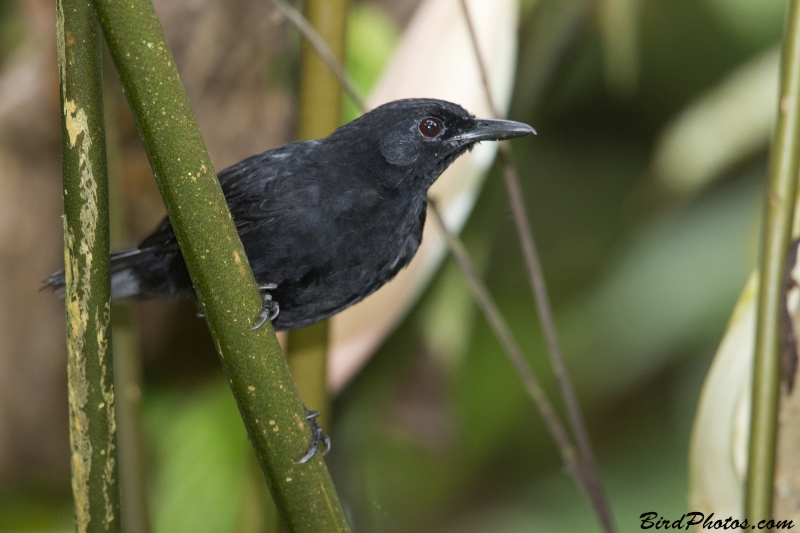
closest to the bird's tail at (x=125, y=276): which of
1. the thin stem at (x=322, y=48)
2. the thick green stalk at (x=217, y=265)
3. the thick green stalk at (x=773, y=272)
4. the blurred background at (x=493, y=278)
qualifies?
the blurred background at (x=493, y=278)

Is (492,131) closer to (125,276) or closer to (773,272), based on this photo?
(773,272)

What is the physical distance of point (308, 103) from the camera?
81.0 inches

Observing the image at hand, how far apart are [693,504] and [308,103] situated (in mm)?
1342

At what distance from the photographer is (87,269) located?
3.96ft

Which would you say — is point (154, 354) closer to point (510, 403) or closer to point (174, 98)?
point (510, 403)

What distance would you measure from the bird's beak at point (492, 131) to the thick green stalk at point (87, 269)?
1.10m

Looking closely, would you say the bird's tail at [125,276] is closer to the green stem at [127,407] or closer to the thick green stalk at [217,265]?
the green stem at [127,407]

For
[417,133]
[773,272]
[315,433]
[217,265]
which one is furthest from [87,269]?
[773,272]

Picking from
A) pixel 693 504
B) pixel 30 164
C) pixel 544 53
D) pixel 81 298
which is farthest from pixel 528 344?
pixel 81 298

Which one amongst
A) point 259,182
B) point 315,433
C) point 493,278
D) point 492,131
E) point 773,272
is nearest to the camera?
point 773,272

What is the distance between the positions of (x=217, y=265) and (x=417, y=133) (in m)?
1.09

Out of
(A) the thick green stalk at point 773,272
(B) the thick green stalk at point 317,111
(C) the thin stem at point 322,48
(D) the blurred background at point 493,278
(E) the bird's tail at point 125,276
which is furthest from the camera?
(D) the blurred background at point 493,278

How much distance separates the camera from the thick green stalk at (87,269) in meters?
1.16

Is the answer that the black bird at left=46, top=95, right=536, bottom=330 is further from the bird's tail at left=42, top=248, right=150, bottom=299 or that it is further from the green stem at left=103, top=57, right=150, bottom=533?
the bird's tail at left=42, top=248, right=150, bottom=299
